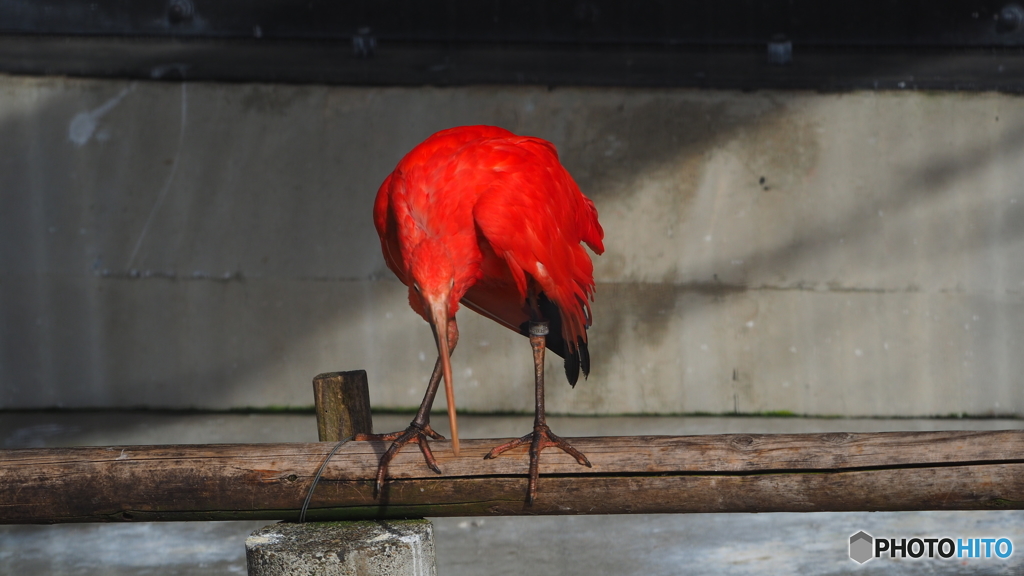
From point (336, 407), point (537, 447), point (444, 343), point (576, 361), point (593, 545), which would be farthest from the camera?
point (593, 545)

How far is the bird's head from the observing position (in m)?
1.95

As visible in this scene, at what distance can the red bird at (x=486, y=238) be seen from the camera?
2070mm

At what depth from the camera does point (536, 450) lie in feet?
7.36

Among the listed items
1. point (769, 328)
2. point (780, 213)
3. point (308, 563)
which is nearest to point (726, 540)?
point (769, 328)

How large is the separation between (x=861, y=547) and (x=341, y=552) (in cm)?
241

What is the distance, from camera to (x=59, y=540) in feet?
13.0

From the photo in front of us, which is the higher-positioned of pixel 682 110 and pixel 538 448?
pixel 682 110

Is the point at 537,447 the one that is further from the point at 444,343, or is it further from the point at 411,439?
the point at 444,343

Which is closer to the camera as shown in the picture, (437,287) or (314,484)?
(437,287)

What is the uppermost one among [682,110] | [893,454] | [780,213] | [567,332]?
[682,110]

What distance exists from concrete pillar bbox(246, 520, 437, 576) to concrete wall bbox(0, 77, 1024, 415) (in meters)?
2.58

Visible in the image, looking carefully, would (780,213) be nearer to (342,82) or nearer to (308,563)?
(342,82)

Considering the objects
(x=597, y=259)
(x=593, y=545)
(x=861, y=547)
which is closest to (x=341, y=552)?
(x=593, y=545)

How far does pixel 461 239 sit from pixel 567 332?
1.63ft
